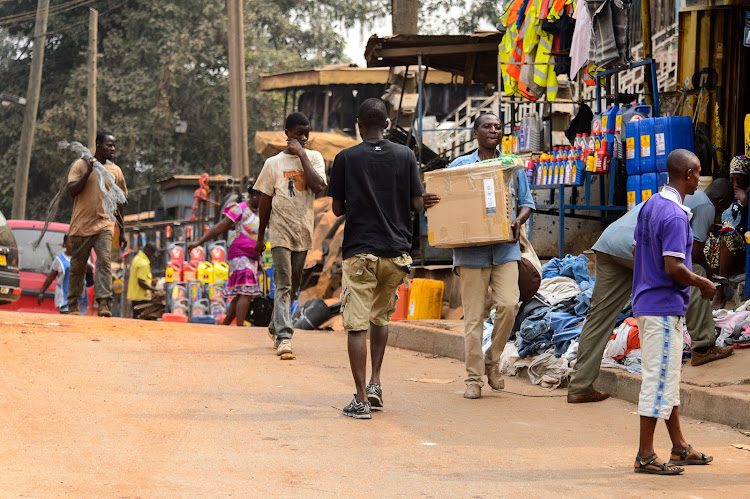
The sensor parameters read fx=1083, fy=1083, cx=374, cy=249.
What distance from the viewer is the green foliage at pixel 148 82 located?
32.7 meters

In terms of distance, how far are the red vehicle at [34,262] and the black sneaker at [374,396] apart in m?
11.1

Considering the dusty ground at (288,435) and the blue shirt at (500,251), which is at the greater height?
the blue shirt at (500,251)

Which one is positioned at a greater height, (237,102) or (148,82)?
(148,82)

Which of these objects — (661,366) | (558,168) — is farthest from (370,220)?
(558,168)

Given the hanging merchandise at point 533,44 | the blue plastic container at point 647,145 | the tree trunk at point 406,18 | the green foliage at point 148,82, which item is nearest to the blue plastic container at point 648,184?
the blue plastic container at point 647,145

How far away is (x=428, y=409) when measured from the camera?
7.09 metres

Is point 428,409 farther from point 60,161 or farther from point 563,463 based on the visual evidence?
point 60,161

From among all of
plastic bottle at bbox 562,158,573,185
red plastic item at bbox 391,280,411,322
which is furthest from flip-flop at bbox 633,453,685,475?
red plastic item at bbox 391,280,411,322

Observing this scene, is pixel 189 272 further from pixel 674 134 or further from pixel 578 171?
pixel 674 134

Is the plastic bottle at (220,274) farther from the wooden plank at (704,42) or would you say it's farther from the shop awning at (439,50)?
the wooden plank at (704,42)

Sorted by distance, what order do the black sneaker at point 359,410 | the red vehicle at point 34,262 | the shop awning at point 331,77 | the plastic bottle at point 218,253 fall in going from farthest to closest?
1. the shop awning at point 331,77
2. the plastic bottle at point 218,253
3. the red vehicle at point 34,262
4. the black sneaker at point 359,410

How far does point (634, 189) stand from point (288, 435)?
628 cm

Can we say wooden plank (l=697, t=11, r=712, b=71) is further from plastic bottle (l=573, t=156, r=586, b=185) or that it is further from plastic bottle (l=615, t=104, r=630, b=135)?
plastic bottle (l=573, t=156, r=586, b=185)

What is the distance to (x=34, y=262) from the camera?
17672 millimetres
